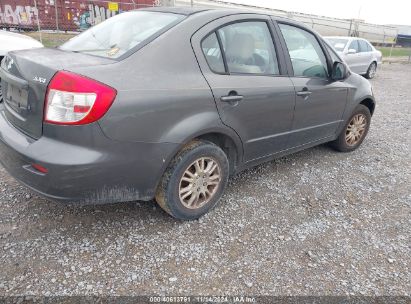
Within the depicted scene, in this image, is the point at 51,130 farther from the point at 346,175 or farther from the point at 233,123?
the point at 346,175

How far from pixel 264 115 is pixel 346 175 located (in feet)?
5.03

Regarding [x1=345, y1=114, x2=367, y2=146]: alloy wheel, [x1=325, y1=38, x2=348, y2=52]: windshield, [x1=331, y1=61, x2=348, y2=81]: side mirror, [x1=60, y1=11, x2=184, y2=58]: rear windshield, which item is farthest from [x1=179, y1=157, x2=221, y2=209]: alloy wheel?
[x1=325, y1=38, x2=348, y2=52]: windshield

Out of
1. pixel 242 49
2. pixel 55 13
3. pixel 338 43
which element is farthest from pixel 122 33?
pixel 55 13

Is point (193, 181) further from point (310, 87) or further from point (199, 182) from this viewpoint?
point (310, 87)

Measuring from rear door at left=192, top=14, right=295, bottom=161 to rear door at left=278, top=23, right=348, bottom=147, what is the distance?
15 cm

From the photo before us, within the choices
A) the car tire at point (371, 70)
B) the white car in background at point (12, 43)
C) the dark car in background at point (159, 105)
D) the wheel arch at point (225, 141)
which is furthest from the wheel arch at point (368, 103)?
the car tire at point (371, 70)

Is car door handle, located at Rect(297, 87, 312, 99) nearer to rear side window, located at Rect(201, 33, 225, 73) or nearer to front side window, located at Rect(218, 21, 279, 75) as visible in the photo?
front side window, located at Rect(218, 21, 279, 75)

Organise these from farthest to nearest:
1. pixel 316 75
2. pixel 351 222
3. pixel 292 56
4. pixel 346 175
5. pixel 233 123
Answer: pixel 346 175 < pixel 316 75 < pixel 292 56 < pixel 351 222 < pixel 233 123

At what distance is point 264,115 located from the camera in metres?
3.08

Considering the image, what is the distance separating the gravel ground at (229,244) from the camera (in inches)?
88.1

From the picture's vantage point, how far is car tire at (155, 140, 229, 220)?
103 inches

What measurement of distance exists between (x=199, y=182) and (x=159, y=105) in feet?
2.64

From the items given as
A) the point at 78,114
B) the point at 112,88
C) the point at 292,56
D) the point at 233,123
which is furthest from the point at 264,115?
the point at 78,114

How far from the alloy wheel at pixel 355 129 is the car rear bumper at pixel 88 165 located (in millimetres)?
2946
